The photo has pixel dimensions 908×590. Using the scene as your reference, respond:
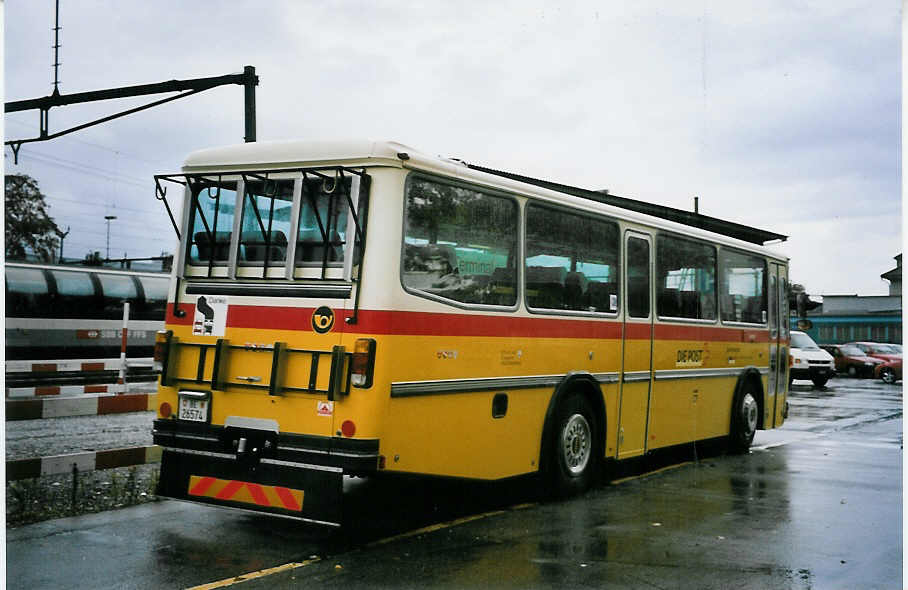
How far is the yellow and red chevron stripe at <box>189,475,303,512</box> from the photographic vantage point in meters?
6.61

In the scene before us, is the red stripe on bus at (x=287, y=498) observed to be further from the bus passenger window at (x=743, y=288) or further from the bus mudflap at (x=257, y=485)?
the bus passenger window at (x=743, y=288)

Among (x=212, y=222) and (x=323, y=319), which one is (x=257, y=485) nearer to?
(x=323, y=319)

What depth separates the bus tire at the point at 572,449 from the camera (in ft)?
28.3

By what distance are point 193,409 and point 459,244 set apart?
7.85 feet

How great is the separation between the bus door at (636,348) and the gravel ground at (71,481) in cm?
469

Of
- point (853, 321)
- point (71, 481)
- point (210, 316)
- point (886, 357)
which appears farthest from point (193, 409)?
point (886, 357)

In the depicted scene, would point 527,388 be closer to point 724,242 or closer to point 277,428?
point 277,428

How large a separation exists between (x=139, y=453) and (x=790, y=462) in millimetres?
7770

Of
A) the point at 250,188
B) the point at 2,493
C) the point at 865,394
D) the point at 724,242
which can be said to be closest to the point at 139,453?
the point at 250,188

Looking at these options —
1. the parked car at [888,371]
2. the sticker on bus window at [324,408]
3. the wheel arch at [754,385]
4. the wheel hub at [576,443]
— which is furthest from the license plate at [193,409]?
the parked car at [888,371]

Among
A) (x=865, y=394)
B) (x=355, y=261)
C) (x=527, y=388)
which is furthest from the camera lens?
(x=865, y=394)

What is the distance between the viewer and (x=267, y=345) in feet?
22.9

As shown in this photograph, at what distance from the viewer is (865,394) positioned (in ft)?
84.8

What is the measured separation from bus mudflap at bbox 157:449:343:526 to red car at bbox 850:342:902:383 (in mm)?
29841
